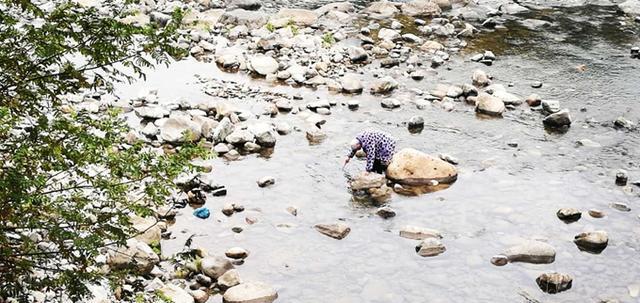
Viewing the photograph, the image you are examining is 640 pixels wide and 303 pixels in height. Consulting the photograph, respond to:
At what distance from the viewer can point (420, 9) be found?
24.4 metres

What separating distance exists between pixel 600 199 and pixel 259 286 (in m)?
6.47

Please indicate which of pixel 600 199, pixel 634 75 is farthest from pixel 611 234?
pixel 634 75

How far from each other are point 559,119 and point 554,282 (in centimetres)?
634

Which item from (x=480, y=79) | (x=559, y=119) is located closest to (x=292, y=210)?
(x=559, y=119)

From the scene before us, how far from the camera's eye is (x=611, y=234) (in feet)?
35.7

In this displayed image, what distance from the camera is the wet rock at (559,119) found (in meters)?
14.9

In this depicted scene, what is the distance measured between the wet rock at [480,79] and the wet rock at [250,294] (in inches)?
399

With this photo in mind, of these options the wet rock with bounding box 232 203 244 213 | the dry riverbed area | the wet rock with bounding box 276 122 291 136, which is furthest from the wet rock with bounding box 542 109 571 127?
the wet rock with bounding box 232 203 244 213

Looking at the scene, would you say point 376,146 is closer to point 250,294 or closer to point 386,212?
point 386,212

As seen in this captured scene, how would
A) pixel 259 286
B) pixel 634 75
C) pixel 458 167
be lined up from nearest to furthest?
pixel 259 286
pixel 458 167
pixel 634 75

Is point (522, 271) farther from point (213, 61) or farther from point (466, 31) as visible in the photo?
point (466, 31)

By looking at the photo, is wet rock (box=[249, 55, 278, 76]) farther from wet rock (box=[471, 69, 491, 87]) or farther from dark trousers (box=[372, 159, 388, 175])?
dark trousers (box=[372, 159, 388, 175])

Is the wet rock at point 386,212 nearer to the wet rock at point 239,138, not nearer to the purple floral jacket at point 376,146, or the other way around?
the purple floral jacket at point 376,146

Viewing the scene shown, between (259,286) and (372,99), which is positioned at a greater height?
(259,286)
